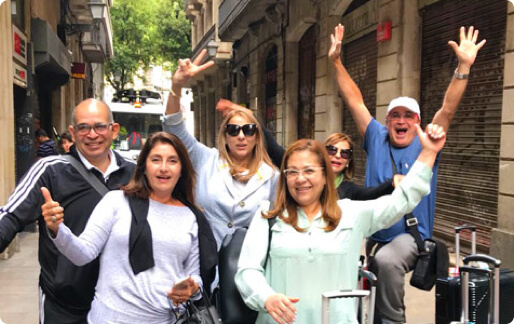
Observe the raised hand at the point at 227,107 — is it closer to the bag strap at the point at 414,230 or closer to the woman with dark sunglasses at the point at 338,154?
the woman with dark sunglasses at the point at 338,154

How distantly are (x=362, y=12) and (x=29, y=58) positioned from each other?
6226 mm

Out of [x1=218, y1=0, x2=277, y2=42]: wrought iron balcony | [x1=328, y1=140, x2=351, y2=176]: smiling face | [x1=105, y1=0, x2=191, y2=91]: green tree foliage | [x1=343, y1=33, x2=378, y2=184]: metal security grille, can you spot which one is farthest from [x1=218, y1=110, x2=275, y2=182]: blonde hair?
[x1=105, y1=0, x2=191, y2=91]: green tree foliage

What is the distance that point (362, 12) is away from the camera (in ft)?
32.9

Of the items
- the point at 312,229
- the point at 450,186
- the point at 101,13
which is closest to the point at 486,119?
the point at 450,186

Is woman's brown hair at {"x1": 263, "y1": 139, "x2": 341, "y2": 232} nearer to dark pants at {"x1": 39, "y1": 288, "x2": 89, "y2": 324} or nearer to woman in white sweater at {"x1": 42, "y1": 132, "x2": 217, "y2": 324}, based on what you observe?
woman in white sweater at {"x1": 42, "y1": 132, "x2": 217, "y2": 324}

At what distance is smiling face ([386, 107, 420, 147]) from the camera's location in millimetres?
3238

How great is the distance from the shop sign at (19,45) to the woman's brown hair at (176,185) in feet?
19.7

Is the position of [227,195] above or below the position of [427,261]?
above

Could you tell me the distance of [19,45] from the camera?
7.96 m

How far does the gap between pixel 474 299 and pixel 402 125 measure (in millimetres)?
1155

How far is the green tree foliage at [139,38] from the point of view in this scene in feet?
109

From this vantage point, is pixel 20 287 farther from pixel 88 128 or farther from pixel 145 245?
pixel 145 245

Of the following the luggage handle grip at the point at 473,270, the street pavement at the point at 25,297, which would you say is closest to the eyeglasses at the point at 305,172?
the luggage handle grip at the point at 473,270

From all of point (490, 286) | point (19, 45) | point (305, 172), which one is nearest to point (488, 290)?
point (490, 286)
